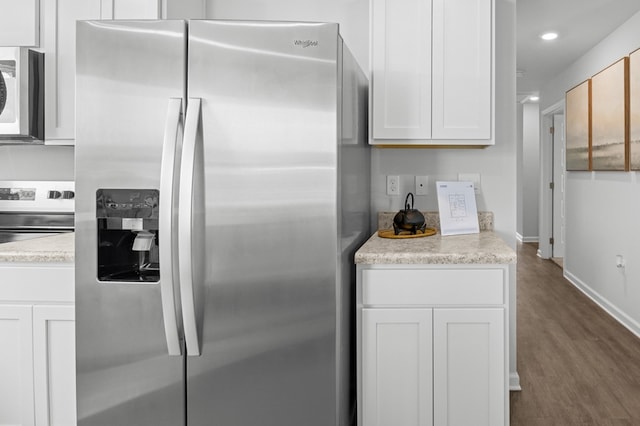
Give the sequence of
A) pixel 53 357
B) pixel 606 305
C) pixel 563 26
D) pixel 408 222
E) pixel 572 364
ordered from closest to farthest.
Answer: pixel 53 357, pixel 408 222, pixel 572 364, pixel 563 26, pixel 606 305

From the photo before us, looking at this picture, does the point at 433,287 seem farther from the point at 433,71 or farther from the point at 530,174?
the point at 530,174

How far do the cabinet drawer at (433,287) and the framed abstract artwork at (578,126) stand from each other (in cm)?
359

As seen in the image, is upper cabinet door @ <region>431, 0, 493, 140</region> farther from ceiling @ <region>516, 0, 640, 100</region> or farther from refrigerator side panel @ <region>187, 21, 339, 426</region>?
ceiling @ <region>516, 0, 640, 100</region>

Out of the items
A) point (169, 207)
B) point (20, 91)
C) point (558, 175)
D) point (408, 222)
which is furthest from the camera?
point (558, 175)

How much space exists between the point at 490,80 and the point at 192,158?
1.47 meters

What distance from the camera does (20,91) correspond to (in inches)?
95.7

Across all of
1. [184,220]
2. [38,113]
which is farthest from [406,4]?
[38,113]

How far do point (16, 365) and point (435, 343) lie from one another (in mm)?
1624

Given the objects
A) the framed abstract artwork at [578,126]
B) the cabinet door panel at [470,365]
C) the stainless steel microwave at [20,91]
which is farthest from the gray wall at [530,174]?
the stainless steel microwave at [20,91]

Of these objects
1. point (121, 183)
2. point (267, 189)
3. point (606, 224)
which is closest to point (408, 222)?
point (267, 189)

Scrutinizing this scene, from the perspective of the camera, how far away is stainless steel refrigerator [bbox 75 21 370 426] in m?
1.82

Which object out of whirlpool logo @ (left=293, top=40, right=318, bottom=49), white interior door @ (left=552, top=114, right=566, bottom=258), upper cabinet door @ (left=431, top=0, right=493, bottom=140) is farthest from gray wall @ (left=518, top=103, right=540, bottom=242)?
whirlpool logo @ (left=293, top=40, right=318, bottom=49)

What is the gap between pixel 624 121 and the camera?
4172mm

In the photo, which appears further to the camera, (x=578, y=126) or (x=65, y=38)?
(x=578, y=126)
